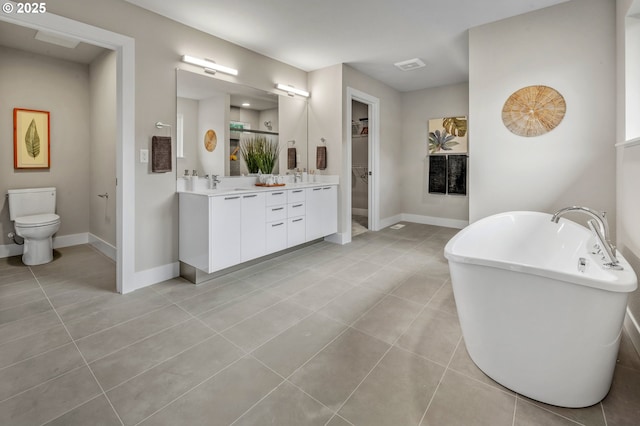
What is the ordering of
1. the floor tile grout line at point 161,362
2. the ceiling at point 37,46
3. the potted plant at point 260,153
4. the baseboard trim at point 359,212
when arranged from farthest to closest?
the baseboard trim at point 359,212 → the potted plant at point 260,153 → the ceiling at point 37,46 → the floor tile grout line at point 161,362

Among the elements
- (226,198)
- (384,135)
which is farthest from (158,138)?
(384,135)

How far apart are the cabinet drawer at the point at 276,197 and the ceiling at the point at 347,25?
67.7 inches

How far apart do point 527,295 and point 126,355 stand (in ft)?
7.10

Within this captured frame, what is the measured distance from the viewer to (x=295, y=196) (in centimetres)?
375

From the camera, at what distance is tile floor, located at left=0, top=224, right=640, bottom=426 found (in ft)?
4.55

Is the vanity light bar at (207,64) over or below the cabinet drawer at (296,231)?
over

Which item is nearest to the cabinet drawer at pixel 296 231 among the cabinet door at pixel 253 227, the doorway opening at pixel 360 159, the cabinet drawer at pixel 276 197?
the cabinet drawer at pixel 276 197

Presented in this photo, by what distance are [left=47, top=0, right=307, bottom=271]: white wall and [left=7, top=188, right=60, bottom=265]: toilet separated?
4.98ft

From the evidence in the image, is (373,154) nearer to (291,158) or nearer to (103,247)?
(291,158)

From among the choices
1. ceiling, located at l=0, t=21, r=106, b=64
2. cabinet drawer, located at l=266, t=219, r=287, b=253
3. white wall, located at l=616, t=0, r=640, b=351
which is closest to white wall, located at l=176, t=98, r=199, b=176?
cabinet drawer, located at l=266, t=219, r=287, b=253

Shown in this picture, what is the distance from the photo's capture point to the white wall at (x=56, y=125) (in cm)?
369

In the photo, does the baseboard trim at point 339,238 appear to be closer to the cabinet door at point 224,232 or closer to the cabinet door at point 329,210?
the cabinet door at point 329,210

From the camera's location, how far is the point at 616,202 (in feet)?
8.52

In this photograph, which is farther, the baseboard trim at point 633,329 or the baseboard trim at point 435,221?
the baseboard trim at point 435,221
